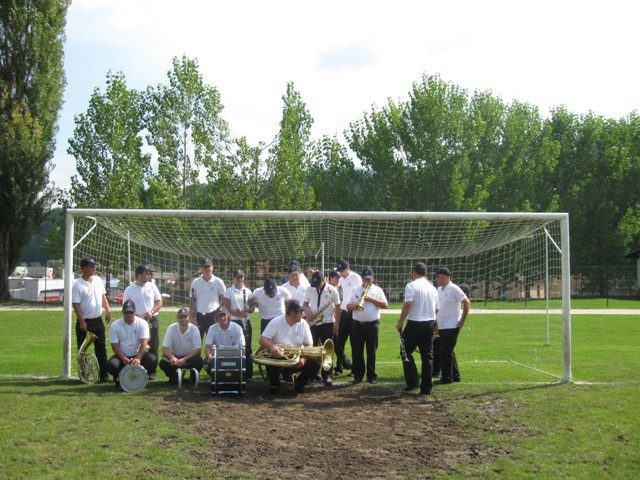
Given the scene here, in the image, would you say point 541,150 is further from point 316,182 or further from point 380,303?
point 380,303

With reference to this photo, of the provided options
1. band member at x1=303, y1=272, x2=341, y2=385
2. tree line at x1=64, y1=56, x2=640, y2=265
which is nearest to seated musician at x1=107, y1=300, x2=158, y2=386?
band member at x1=303, y1=272, x2=341, y2=385

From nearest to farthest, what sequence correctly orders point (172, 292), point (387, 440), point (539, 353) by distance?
point (387, 440) → point (539, 353) → point (172, 292)

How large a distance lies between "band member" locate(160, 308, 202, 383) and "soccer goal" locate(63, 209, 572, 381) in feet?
5.15

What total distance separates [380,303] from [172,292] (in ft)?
39.1

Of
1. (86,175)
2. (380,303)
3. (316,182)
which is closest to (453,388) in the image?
(380,303)

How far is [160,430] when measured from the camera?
6.88 meters

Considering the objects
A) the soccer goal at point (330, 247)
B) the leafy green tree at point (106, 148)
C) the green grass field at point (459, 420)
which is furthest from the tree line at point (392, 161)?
the green grass field at point (459, 420)

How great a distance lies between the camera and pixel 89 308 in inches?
379

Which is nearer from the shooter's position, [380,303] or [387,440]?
[387,440]

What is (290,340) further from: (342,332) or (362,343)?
(342,332)

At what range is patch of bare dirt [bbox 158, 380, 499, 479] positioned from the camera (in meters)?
5.80

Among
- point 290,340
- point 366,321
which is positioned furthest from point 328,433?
point 366,321

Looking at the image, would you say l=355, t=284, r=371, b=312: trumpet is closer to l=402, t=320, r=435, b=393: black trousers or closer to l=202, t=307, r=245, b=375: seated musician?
l=402, t=320, r=435, b=393: black trousers

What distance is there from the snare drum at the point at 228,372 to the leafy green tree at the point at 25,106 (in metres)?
27.1
